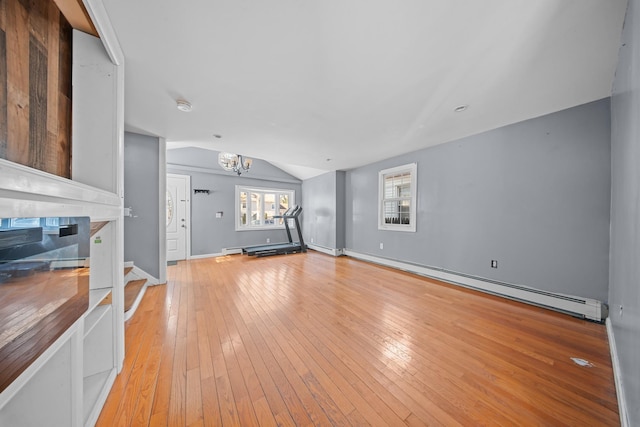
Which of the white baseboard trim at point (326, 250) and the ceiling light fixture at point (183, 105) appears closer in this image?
the ceiling light fixture at point (183, 105)

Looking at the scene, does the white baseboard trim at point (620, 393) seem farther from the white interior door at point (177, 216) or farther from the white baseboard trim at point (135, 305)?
the white interior door at point (177, 216)

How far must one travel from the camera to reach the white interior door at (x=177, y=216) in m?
5.04

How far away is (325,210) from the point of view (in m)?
6.07

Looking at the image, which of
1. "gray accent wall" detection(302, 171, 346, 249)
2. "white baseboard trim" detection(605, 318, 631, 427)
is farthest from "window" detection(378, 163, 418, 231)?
"white baseboard trim" detection(605, 318, 631, 427)

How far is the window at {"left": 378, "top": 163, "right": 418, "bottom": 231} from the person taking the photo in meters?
4.03

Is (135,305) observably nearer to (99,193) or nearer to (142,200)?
(142,200)

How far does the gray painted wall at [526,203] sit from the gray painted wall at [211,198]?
182 inches

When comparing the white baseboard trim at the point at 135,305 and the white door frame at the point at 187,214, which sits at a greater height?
the white door frame at the point at 187,214

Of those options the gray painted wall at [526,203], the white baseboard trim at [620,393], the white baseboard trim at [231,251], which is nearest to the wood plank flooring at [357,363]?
the white baseboard trim at [620,393]

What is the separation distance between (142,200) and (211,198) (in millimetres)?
2473

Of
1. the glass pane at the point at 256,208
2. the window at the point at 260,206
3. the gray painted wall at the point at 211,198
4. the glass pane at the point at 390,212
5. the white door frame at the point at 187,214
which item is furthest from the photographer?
the glass pane at the point at 256,208

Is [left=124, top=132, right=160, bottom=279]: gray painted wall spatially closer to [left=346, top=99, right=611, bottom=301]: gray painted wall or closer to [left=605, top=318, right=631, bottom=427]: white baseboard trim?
[left=346, top=99, right=611, bottom=301]: gray painted wall

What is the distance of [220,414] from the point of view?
1.19 m

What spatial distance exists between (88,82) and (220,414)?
2256 mm
